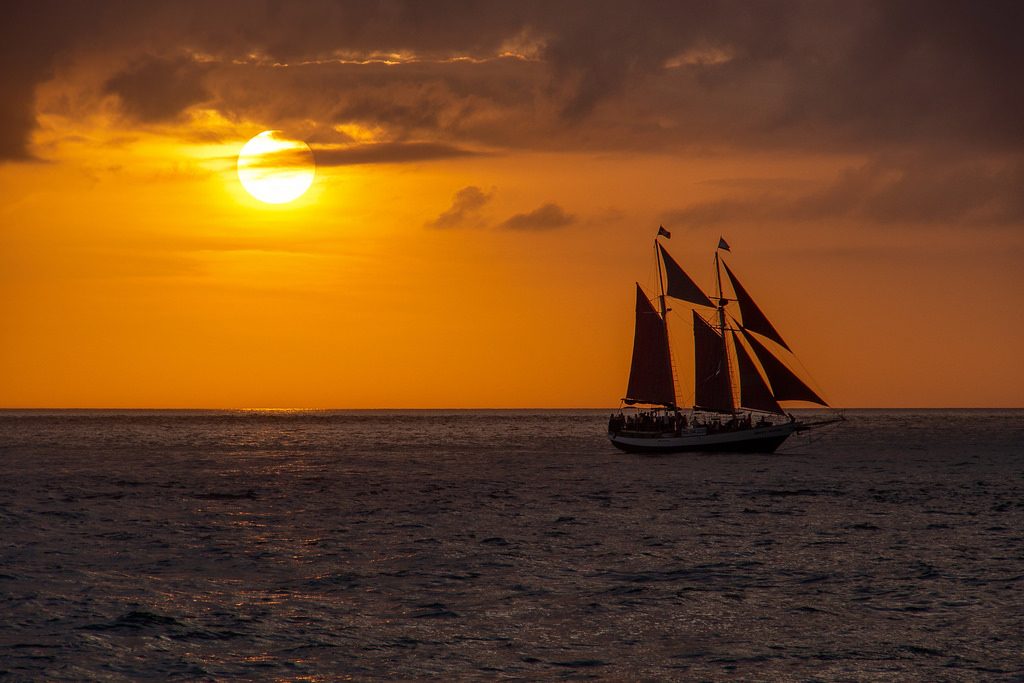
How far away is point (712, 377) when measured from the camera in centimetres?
10806

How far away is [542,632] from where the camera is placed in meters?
24.8

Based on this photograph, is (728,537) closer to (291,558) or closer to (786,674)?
(291,558)

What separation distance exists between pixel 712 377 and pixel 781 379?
36.8 feet

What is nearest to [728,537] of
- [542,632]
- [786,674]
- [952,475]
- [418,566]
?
[418,566]

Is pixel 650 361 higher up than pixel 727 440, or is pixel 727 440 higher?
pixel 650 361

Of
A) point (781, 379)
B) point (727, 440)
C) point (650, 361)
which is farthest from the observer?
point (650, 361)

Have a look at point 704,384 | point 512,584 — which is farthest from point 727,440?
point 512,584

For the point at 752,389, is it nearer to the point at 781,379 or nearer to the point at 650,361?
the point at 781,379

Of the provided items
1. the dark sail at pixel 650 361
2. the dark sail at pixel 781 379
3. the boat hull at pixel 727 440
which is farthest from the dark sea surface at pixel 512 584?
the dark sail at pixel 650 361

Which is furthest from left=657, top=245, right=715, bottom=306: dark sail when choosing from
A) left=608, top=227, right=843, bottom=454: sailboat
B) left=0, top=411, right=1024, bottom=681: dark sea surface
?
left=0, top=411, right=1024, bottom=681: dark sea surface

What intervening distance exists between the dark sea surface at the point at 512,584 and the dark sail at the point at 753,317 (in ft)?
100

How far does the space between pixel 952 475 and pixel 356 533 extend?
5597 cm

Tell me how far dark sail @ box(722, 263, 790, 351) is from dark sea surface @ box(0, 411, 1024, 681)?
30492mm

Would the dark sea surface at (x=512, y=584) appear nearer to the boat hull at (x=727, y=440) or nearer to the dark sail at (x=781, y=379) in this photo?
the dark sail at (x=781, y=379)
